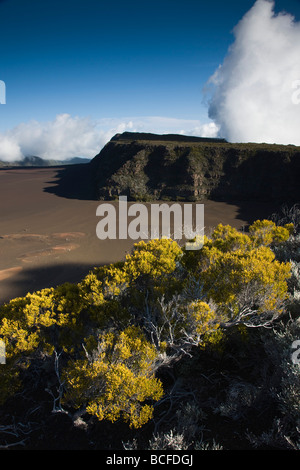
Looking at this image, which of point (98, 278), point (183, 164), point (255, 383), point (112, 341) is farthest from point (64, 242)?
point (183, 164)

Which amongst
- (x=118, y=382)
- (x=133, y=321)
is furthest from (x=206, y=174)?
(x=118, y=382)

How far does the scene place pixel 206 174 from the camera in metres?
36.3

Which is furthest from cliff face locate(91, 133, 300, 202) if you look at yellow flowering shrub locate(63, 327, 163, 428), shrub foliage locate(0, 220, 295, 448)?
yellow flowering shrub locate(63, 327, 163, 428)

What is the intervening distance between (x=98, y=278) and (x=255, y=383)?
4.66 metres

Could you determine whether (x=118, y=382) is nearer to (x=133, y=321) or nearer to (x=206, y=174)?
(x=133, y=321)

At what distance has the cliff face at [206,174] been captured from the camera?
107 feet

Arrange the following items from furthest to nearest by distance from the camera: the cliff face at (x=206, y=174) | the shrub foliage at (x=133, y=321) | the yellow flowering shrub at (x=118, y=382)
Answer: the cliff face at (x=206, y=174) → the shrub foliage at (x=133, y=321) → the yellow flowering shrub at (x=118, y=382)

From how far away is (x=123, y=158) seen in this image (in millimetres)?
42875

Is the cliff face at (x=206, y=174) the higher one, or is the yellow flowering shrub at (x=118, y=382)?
the cliff face at (x=206, y=174)

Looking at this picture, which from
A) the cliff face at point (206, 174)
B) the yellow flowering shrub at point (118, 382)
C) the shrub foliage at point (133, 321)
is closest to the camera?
the yellow flowering shrub at point (118, 382)

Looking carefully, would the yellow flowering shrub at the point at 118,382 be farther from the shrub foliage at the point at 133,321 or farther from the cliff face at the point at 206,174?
the cliff face at the point at 206,174

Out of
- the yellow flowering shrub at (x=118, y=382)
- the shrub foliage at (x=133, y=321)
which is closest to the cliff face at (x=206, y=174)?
the shrub foliage at (x=133, y=321)

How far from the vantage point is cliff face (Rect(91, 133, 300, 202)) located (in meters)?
32.6
